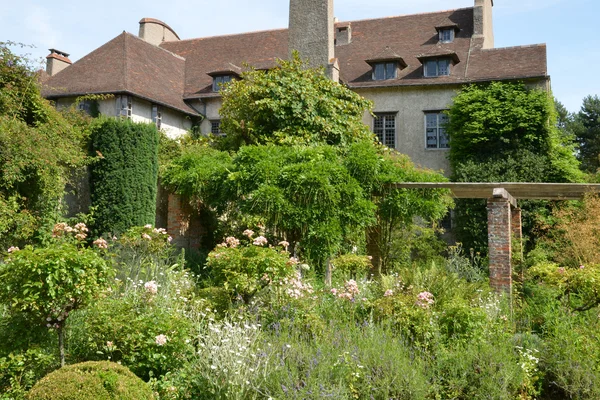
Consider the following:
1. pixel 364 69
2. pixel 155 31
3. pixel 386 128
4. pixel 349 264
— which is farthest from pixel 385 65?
pixel 349 264

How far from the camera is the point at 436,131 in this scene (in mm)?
20672

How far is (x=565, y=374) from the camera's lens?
6.33 metres

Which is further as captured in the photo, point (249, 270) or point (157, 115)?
point (157, 115)

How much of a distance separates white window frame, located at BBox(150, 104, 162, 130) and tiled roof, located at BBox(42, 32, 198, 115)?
0.33 metres

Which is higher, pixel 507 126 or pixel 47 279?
pixel 507 126

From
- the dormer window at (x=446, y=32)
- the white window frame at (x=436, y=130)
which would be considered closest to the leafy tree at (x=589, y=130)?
the dormer window at (x=446, y=32)

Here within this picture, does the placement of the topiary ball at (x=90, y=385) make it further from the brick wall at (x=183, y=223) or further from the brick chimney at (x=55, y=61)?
the brick chimney at (x=55, y=61)

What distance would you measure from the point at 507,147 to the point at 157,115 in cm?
1231

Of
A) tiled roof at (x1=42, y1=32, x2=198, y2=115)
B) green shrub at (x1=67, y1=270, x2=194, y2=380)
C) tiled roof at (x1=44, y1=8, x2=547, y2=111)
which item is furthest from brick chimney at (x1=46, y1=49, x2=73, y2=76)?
green shrub at (x1=67, y1=270, x2=194, y2=380)

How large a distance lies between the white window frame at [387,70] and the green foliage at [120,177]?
402 inches

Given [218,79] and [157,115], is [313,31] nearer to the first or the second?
[218,79]

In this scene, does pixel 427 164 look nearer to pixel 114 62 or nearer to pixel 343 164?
pixel 343 164

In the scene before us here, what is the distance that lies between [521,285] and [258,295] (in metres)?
6.16

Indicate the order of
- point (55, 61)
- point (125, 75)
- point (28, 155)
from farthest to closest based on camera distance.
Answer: point (55, 61) → point (125, 75) → point (28, 155)
